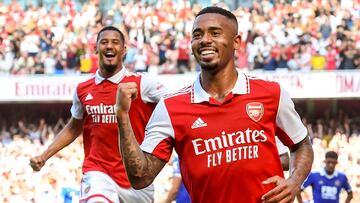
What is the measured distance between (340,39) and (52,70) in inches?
312

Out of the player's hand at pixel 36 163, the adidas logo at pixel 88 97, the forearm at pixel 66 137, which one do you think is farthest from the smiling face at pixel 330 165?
the player's hand at pixel 36 163

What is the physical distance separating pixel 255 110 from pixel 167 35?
67.0ft

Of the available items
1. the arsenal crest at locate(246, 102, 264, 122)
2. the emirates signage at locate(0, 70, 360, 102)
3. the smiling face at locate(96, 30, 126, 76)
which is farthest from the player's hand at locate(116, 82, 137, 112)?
the emirates signage at locate(0, 70, 360, 102)

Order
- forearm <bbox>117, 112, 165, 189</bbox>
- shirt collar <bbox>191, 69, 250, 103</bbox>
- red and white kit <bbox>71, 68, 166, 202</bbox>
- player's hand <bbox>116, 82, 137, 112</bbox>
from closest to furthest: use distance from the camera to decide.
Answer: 1. player's hand <bbox>116, 82, 137, 112</bbox>
2. forearm <bbox>117, 112, 165, 189</bbox>
3. shirt collar <bbox>191, 69, 250, 103</bbox>
4. red and white kit <bbox>71, 68, 166, 202</bbox>

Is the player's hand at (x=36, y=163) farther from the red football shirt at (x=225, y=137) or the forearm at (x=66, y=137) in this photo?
the red football shirt at (x=225, y=137)

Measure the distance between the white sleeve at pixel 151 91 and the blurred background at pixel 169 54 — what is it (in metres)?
12.9

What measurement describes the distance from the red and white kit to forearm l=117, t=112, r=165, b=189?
334 cm

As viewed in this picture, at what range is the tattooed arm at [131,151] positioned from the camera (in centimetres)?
463

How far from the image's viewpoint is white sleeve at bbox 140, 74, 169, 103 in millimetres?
8586

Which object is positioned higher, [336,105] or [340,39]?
[340,39]

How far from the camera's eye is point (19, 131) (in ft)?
84.3

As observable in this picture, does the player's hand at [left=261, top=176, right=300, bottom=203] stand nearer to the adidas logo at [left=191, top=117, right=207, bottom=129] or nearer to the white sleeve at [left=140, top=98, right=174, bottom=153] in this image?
the adidas logo at [left=191, top=117, right=207, bottom=129]

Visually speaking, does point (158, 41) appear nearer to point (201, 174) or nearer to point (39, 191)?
point (39, 191)

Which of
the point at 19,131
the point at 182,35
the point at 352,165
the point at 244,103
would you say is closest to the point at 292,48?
the point at 182,35
